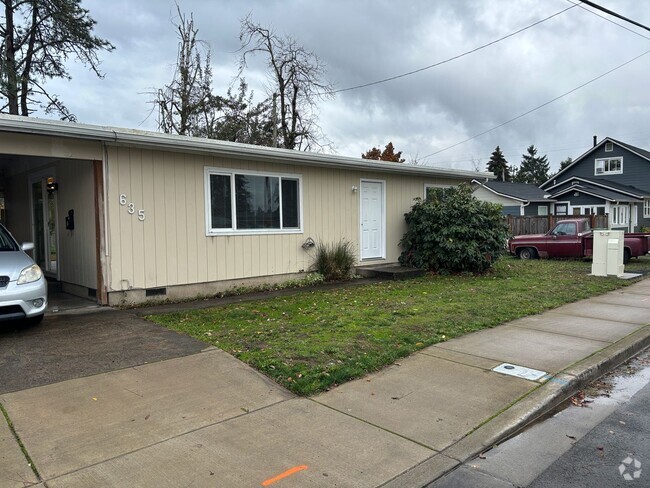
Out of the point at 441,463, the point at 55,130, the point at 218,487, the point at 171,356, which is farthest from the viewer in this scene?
the point at 55,130

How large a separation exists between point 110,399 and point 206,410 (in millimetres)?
893

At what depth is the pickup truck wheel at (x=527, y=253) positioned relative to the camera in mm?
17484

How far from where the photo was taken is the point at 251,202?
10.2 meters

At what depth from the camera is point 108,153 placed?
26.4 feet

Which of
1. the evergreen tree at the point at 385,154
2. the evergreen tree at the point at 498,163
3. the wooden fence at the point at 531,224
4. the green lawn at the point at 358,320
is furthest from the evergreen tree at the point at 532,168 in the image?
the green lawn at the point at 358,320

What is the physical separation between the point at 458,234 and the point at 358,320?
5998 millimetres

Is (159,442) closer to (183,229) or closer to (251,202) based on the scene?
(183,229)

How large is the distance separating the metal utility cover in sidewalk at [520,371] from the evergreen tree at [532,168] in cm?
8700

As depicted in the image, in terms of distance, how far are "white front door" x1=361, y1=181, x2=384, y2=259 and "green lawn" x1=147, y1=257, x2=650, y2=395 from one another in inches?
69.7

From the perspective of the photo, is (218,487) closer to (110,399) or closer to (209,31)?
(110,399)

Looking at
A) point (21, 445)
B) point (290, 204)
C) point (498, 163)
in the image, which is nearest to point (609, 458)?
point (21, 445)

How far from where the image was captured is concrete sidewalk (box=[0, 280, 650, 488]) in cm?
308

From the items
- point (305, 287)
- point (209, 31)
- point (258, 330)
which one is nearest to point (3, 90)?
point (209, 31)

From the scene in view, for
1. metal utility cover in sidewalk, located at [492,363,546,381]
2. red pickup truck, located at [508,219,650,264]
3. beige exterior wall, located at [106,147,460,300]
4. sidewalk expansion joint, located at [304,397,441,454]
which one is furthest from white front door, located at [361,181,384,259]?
sidewalk expansion joint, located at [304,397,441,454]
